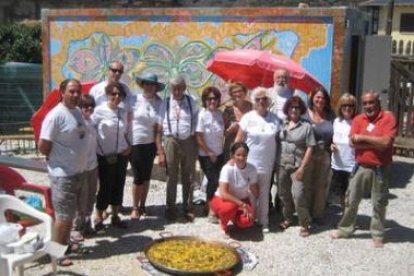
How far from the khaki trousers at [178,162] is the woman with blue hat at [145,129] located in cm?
11

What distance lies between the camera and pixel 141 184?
6809 millimetres

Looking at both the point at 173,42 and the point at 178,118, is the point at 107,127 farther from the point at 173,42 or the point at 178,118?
the point at 173,42

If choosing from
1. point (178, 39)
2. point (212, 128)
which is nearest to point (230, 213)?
point (212, 128)

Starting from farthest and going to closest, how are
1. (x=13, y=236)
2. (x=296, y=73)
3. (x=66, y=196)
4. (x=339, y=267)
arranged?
(x=296, y=73) → (x=339, y=267) → (x=66, y=196) → (x=13, y=236)

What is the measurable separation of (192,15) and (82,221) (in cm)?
514

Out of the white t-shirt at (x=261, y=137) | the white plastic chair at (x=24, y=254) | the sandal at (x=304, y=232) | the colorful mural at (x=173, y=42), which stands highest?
the colorful mural at (x=173, y=42)

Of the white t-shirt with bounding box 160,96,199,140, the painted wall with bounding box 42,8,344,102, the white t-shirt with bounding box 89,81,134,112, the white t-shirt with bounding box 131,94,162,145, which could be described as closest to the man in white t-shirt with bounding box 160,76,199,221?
the white t-shirt with bounding box 160,96,199,140

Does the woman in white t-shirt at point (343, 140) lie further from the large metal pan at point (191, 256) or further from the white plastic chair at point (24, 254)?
the white plastic chair at point (24, 254)

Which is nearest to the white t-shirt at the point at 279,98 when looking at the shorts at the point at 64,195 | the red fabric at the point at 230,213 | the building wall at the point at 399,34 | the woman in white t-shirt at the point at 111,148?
the red fabric at the point at 230,213

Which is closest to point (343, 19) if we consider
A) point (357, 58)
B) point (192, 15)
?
point (357, 58)

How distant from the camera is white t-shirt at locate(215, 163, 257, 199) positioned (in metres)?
6.32

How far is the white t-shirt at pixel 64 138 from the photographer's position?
16.7 ft

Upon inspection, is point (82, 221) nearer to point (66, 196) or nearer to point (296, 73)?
point (66, 196)

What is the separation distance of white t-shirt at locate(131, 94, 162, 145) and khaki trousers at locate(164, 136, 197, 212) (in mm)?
252
